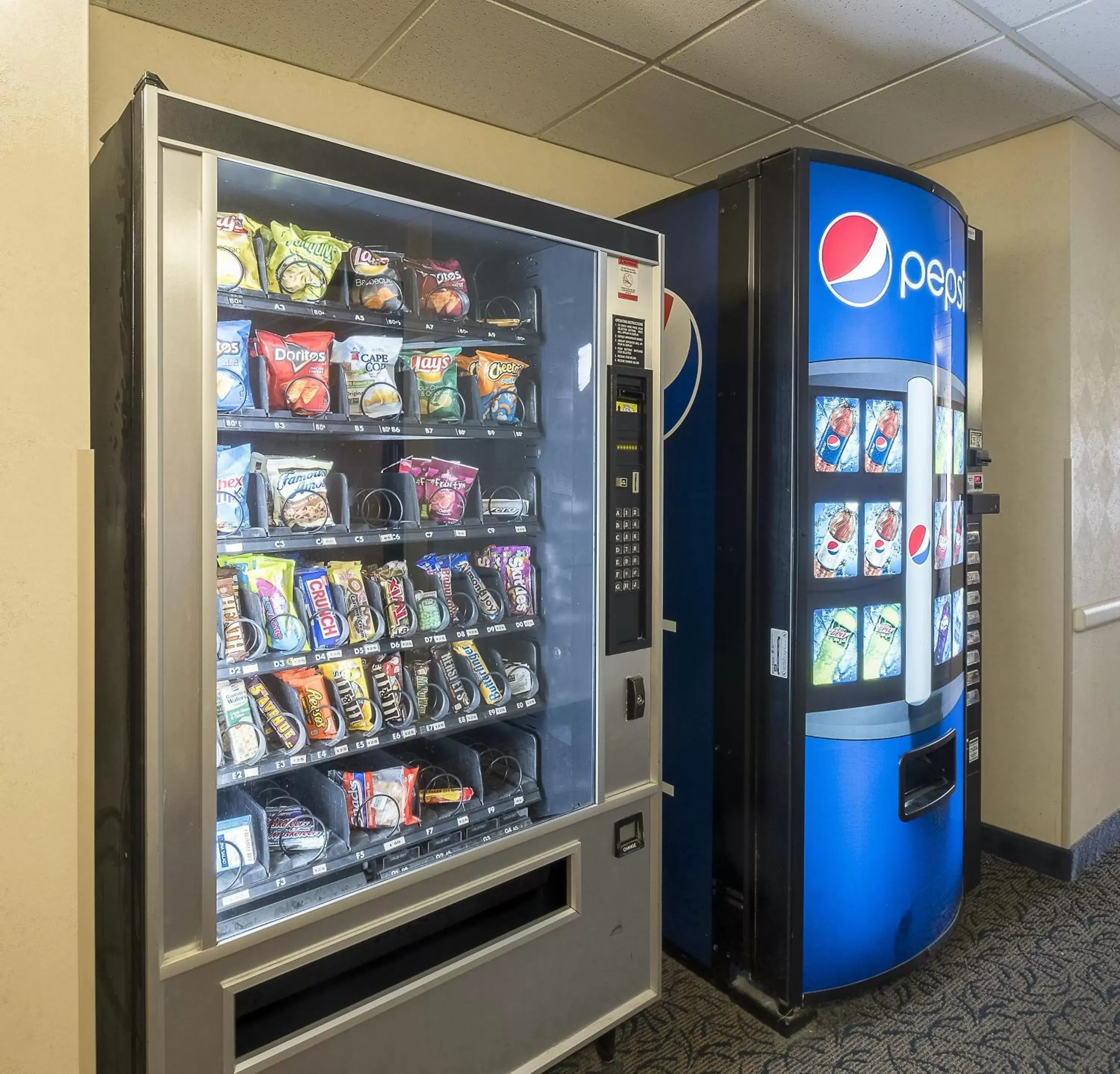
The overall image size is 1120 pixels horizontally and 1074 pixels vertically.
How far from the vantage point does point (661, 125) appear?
8.80 feet

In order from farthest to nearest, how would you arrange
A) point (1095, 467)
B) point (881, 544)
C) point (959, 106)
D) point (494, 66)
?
point (1095, 467) → point (959, 106) → point (494, 66) → point (881, 544)

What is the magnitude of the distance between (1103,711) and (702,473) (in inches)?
79.8

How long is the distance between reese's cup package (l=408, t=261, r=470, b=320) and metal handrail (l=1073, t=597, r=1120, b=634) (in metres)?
2.39

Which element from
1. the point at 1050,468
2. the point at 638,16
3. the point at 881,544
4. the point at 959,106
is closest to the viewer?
the point at 638,16

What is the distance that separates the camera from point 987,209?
9.91ft

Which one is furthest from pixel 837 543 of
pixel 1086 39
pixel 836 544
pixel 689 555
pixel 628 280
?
pixel 1086 39

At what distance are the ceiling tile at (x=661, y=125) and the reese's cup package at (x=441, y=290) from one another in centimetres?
99

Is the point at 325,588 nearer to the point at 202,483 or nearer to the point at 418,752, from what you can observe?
the point at 202,483

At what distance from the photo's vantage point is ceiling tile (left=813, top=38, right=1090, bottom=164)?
92.3 inches

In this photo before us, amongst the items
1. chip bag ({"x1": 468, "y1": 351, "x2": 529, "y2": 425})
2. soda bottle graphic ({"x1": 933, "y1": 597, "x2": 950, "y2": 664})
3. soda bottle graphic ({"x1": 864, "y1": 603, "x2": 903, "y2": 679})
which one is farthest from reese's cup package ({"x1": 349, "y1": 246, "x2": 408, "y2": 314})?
soda bottle graphic ({"x1": 933, "y1": 597, "x2": 950, "y2": 664})

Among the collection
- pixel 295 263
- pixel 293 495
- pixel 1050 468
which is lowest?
pixel 293 495

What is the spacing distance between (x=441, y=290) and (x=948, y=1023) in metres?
2.26

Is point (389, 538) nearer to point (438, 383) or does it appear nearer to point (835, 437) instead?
point (438, 383)

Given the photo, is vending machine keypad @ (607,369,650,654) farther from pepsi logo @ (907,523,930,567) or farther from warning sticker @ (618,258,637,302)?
pepsi logo @ (907,523,930,567)
